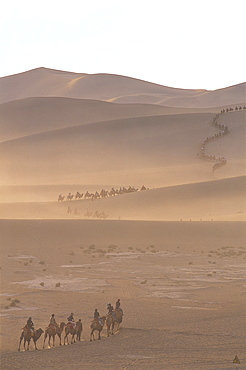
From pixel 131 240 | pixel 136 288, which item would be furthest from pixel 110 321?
pixel 131 240

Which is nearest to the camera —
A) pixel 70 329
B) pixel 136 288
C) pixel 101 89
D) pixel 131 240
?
pixel 70 329

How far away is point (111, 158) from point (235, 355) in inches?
2563

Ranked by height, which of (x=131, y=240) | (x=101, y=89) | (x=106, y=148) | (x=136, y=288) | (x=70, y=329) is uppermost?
(x=101, y=89)

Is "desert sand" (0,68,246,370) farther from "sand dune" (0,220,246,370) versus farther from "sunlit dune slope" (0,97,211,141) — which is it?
"sunlit dune slope" (0,97,211,141)

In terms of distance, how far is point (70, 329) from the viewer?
15984 millimetres

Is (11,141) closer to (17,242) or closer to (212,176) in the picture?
(212,176)

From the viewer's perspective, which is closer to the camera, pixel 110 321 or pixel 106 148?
pixel 110 321

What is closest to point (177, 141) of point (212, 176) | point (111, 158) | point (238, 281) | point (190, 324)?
point (111, 158)

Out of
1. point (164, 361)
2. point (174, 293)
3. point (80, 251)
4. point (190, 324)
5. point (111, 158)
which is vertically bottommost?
point (164, 361)

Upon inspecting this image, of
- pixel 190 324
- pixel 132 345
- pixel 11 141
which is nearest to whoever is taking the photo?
pixel 132 345

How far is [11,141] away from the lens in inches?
3583

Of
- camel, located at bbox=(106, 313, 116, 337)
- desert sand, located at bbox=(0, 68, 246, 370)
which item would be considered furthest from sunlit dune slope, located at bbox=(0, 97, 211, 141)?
camel, located at bbox=(106, 313, 116, 337)

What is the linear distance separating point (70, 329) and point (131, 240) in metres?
19.7

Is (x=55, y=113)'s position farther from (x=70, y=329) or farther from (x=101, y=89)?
(x=70, y=329)
